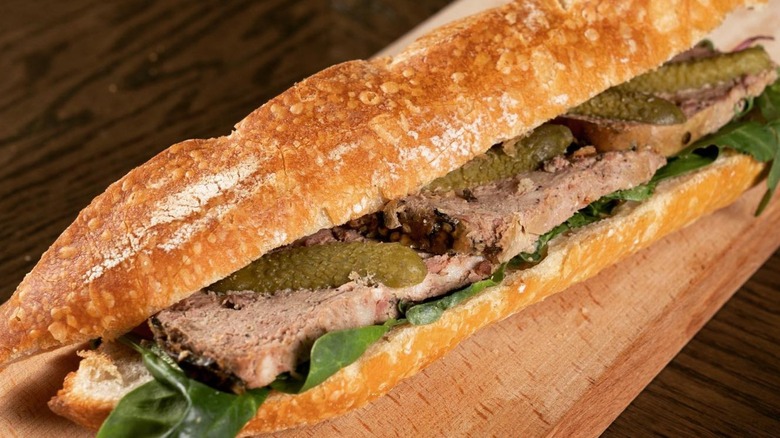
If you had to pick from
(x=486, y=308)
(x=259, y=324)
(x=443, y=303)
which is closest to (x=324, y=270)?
(x=259, y=324)

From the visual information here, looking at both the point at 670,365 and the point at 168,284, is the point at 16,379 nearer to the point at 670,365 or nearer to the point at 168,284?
the point at 168,284

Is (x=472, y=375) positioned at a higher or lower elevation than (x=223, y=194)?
lower

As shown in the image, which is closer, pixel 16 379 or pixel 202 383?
pixel 202 383

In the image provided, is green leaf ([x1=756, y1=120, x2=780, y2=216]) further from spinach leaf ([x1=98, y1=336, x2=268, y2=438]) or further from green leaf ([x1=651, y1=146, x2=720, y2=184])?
spinach leaf ([x1=98, y1=336, x2=268, y2=438])

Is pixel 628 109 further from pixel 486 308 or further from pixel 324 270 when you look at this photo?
pixel 324 270

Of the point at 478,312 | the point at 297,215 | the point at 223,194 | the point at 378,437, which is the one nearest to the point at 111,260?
the point at 223,194
